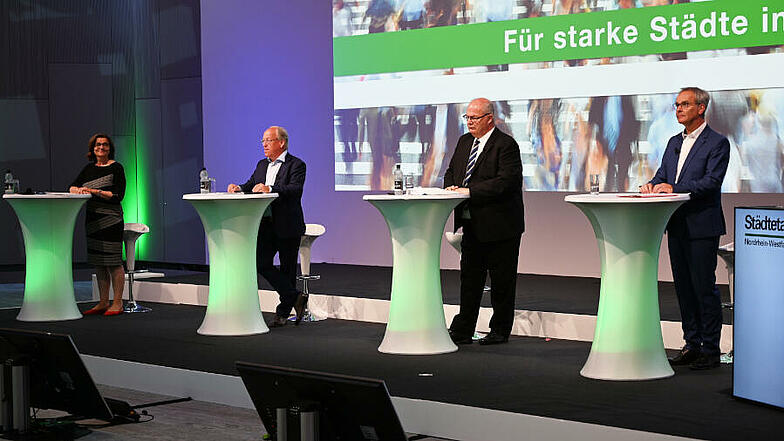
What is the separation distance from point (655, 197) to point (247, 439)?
2.10 metres

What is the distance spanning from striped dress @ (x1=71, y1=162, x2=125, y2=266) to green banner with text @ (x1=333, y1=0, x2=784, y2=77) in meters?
2.63

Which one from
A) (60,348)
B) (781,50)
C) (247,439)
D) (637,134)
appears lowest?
(247,439)

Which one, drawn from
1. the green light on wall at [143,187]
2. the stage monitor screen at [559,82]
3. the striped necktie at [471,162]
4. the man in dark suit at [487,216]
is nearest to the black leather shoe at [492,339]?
the man in dark suit at [487,216]

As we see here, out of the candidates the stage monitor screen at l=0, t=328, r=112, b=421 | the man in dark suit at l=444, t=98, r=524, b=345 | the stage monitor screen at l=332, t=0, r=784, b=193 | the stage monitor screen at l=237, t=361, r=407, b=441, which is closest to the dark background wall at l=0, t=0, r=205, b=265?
the stage monitor screen at l=332, t=0, r=784, b=193

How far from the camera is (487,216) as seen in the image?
607cm

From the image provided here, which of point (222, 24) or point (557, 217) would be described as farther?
point (222, 24)

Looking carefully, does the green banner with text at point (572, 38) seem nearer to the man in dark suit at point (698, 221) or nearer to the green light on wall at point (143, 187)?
the man in dark suit at point (698, 221)

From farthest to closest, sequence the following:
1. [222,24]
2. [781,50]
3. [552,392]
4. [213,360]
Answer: [222,24], [781,50], [213,360], [552,392]

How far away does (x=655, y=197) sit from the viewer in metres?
4.91

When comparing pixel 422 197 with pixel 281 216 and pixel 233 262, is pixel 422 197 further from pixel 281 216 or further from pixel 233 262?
pixel 233 262

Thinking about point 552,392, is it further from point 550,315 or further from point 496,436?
point 550,315

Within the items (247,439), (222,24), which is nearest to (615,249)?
(247,439)

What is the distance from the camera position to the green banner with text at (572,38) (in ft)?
23.7

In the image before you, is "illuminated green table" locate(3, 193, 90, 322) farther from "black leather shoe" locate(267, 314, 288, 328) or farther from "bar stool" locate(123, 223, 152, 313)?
"black leather shoe" locate(267, 314, 288, 328)
